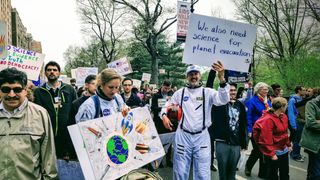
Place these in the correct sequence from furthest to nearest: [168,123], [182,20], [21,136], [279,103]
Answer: [182,20], [279,103], [168,123], [21,136]

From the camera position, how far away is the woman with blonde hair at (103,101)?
3910 mm

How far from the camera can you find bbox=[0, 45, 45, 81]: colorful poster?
326 inches

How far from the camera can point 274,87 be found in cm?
991

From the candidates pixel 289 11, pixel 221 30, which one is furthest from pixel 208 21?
pixel 289 11

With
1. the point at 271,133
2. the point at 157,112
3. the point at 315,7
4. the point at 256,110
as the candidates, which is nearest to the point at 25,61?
the point at 157,112

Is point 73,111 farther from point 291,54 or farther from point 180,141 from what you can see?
point 291,54

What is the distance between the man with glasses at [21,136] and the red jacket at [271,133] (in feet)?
12.3

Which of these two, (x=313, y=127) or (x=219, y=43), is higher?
(x=219, y=43)

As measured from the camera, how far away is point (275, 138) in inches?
235

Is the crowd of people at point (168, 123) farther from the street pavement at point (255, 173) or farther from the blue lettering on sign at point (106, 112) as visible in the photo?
the street pavement at point (255, 173)

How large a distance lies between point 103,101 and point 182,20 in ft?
33.9

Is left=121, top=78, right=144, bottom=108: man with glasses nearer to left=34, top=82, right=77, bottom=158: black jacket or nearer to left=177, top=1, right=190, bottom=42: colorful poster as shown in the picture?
left=34, top=82, right=77, bottom=158: black jacket

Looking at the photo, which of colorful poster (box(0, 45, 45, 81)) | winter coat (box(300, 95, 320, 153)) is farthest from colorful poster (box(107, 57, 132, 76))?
winter coat (box(300, 95, 320, 153))

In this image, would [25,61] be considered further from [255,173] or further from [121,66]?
[255,173]
